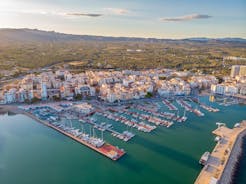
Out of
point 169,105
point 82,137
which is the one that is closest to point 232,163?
point 82,137

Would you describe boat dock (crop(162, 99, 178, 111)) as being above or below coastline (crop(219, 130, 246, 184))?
above

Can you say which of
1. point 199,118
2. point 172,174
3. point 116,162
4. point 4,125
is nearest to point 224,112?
point 199,118

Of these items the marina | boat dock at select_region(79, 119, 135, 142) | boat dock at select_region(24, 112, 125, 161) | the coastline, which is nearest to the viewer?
the coastline

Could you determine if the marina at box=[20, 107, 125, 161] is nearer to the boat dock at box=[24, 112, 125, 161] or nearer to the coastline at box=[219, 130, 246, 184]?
the boat dock at box=[24, 112, 125, 161]

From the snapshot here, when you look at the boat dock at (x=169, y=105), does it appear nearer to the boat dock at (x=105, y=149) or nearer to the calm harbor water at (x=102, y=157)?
the calm harbor water at (x=102, y=157)

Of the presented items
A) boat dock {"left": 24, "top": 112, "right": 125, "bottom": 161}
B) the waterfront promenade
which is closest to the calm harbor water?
boat dock {"left": 24, "top": 112, "right": 125, "bottom": 161}

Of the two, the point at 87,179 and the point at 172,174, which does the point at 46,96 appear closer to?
the point at 87,179

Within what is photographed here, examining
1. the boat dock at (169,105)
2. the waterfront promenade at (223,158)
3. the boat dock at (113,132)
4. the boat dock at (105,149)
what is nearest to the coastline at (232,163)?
the waterfront promenade at (223,158)
